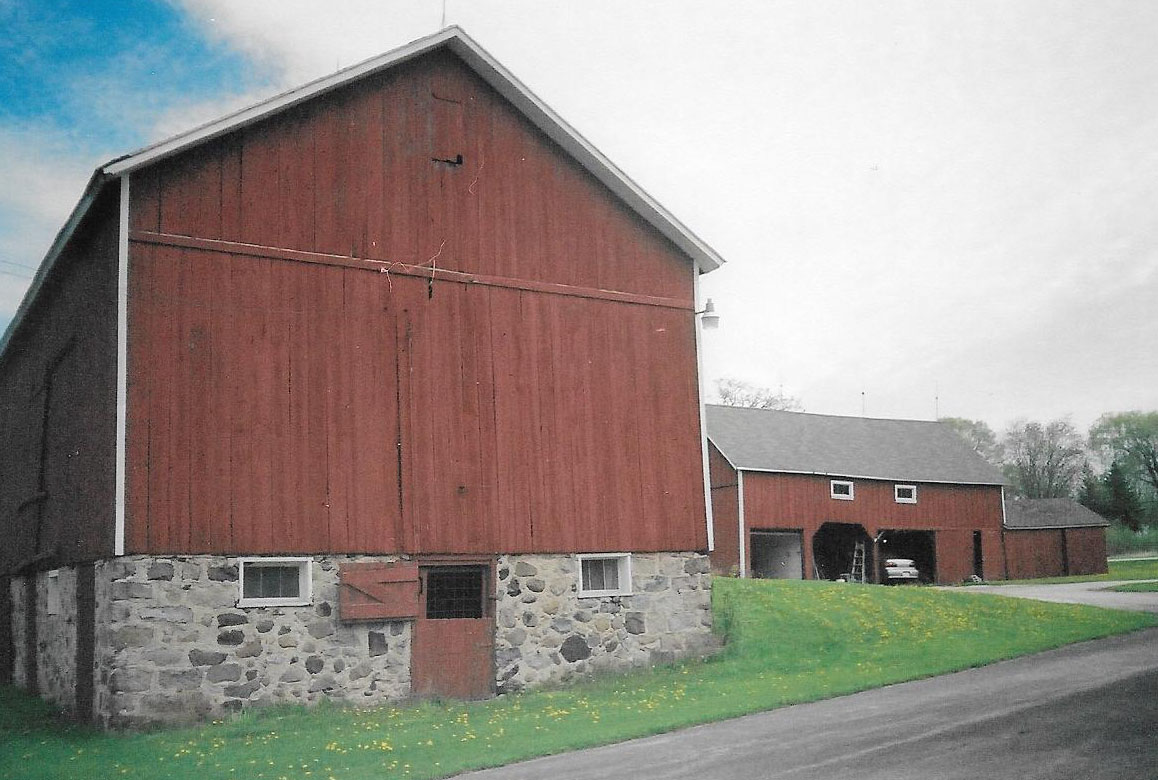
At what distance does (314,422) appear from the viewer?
1752 centimetres

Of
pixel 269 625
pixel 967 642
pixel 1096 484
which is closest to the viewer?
pixel 269 625

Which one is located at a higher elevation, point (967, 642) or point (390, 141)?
point (390, 141)

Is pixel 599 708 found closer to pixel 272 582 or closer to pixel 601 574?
pixel 601 574

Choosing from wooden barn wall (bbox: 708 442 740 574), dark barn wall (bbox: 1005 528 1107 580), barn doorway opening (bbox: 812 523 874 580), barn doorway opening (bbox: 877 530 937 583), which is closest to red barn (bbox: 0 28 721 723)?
wooden barn wall (bbox: 708 442 740 574)

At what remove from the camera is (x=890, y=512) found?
143 feet

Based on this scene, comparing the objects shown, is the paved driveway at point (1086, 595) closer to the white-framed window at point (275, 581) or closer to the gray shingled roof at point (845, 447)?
the gray shingled roof at point (845, 447)

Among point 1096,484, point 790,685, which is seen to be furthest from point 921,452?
point 790,685

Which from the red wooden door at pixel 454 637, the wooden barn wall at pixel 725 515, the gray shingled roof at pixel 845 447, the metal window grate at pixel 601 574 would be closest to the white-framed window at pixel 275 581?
the red wooden door at pixel 454 637

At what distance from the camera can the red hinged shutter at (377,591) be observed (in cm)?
1730

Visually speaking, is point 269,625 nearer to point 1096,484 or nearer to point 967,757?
point 967,757

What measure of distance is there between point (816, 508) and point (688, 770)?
99.9 ft

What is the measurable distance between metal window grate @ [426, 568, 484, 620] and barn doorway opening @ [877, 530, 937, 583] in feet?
93.3

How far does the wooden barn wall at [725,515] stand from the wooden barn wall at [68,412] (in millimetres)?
21607

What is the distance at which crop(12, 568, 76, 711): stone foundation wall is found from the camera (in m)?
18.3
